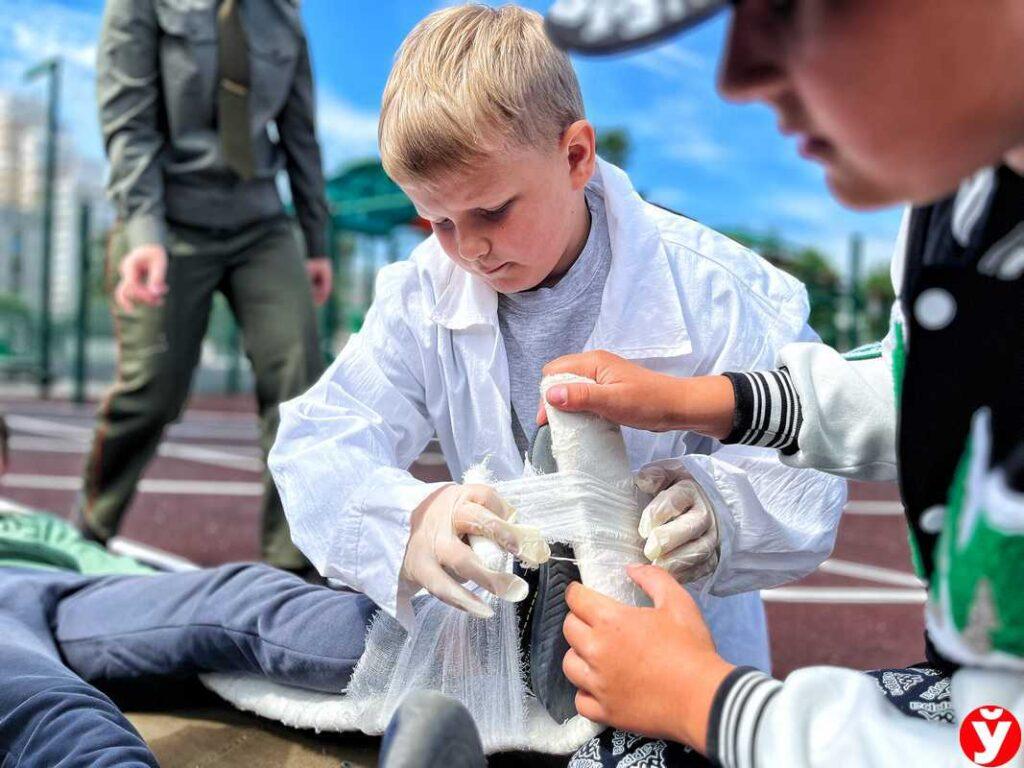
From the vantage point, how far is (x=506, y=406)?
1387 mm

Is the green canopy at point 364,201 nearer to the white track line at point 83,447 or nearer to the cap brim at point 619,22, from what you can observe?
the white track line at point 83,447

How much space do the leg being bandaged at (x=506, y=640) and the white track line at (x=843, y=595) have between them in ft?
5.19

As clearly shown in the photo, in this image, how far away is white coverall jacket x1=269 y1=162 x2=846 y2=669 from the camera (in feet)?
4.07

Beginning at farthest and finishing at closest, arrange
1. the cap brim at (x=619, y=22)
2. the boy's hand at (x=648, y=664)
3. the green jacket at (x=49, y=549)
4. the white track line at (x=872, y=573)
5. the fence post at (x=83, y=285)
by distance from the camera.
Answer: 1. the fence post at (x=83, y=285)
2. the white track line at (x=872, y=573)
3. the green jacket at (x=49, y=549)
4. the boy's hand at (x=648, y=664)
5. the cap brim at (x=619, y=22)

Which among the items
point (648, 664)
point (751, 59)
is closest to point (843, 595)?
point (648, 664)

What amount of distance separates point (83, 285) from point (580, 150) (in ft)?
27.5

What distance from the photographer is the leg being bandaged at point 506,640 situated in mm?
1065

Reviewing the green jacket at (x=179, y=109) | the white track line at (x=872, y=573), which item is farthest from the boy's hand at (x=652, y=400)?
the white track line at (x=872, y=573)

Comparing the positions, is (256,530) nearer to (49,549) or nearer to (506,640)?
(49,549)

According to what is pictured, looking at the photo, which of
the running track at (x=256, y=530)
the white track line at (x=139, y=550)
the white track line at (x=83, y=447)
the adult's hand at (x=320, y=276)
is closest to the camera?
the running track at (x=256, y=530)

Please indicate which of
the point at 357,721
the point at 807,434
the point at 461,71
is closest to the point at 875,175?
the point at 807,434

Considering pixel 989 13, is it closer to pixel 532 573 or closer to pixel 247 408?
pixel 532 573

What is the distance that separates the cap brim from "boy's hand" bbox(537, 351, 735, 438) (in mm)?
536

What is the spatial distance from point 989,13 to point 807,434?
570 millimetres
